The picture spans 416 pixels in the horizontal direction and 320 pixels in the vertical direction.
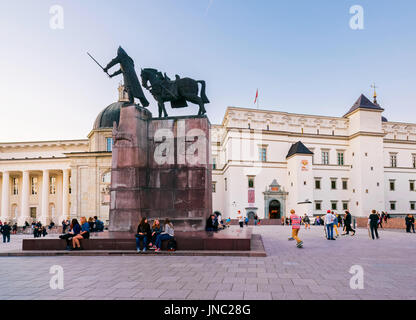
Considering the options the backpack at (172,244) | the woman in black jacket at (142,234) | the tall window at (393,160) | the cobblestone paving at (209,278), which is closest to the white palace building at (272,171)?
the tall window at (393,160)

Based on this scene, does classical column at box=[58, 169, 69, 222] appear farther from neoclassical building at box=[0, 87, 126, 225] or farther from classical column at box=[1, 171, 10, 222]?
classical column at box=[1, 171, 10, 222]

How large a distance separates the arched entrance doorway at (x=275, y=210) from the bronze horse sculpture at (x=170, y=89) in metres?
41.5

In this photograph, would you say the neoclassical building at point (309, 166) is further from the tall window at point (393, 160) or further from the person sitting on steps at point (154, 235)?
the person sitting on steps at point (154, 235)

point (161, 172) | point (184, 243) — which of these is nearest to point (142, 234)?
point (184, 243)

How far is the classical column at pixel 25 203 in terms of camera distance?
58791 mm

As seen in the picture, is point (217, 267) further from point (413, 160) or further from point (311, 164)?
point (413, 160)

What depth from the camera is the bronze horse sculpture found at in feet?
48.5

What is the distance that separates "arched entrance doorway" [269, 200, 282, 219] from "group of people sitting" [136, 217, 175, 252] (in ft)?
142

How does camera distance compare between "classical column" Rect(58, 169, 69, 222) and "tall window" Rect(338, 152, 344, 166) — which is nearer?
"classical column" Rect(58, 169, 69, 222)

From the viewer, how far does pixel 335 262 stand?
10398mm

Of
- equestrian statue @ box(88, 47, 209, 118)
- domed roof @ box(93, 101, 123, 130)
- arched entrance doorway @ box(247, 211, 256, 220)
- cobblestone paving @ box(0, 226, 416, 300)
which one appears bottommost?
arched entrance doorway @ box(247, 211, 256, 220)

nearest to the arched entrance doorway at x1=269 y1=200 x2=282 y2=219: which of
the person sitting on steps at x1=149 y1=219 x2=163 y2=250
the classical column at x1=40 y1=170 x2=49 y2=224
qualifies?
the classical column at x1=40 y1=170 x2=49 y2=224

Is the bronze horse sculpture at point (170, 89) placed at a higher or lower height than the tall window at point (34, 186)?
higher

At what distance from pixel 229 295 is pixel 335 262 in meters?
5.59
